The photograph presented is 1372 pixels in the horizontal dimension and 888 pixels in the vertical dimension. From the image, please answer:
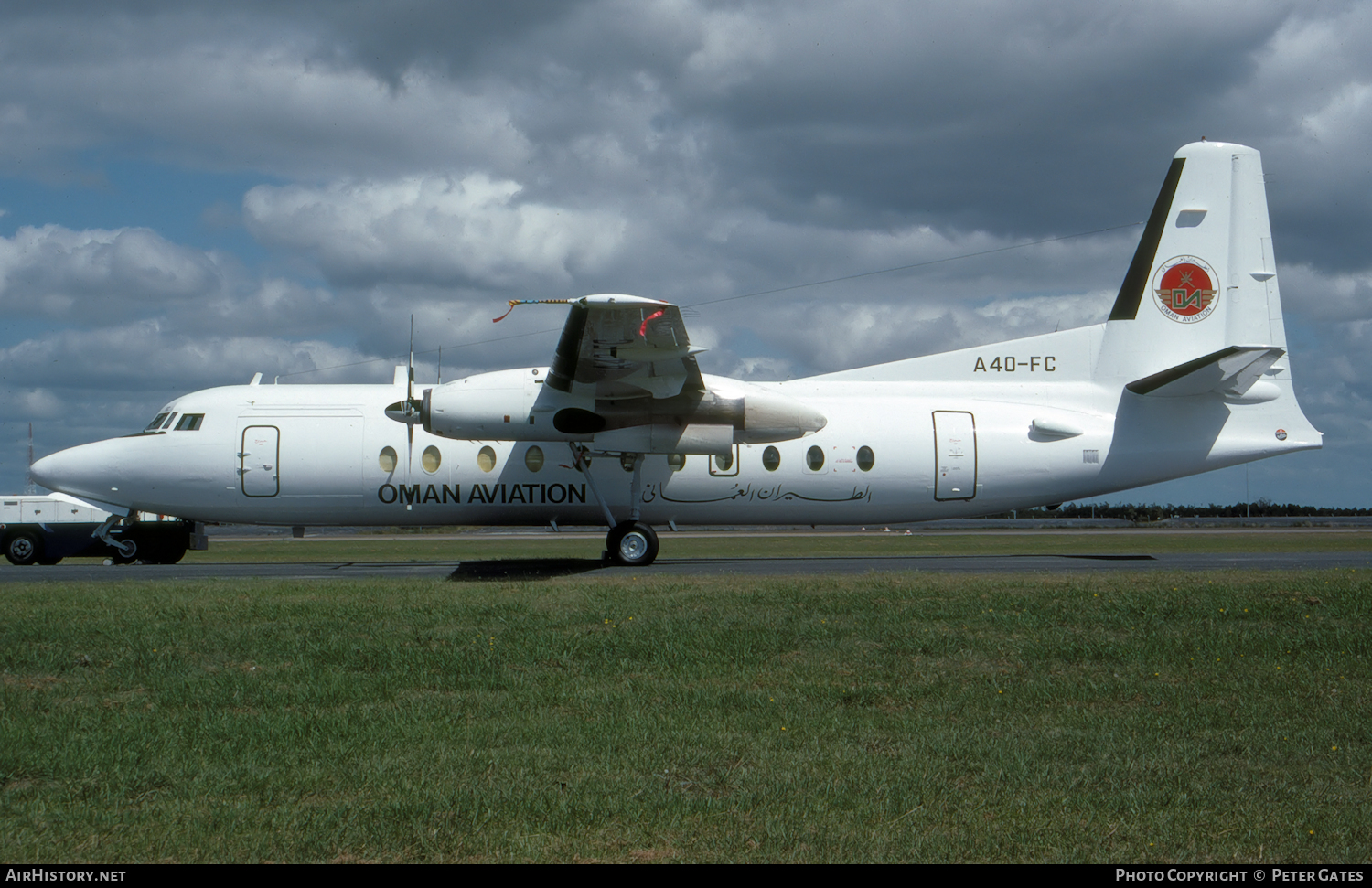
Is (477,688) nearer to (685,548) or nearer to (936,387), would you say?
(936,387)

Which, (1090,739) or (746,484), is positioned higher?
(746,484)

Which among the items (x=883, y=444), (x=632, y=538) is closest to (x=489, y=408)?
(x=632, y=538)

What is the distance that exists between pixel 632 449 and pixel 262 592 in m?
7.06

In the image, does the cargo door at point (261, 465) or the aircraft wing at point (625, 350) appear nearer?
the aircraft wing at point (625, 350)

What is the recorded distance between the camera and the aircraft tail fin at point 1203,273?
792 inches

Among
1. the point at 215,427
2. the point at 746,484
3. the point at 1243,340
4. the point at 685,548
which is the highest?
the point at 1243,340

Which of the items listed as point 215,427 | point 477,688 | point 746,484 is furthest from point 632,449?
point 477,688

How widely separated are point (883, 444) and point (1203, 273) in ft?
24.2

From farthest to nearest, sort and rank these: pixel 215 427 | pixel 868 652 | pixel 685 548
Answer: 1. pixel 685 548
2. pixel 215 427
3. pixel 868 652

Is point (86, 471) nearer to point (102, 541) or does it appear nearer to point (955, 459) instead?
point (102, 541)

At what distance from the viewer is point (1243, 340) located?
2014 centimetres

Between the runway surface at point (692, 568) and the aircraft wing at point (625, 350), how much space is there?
3.24m

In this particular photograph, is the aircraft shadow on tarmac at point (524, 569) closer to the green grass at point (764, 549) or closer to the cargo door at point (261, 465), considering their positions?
the cargo door at point (261, 465)

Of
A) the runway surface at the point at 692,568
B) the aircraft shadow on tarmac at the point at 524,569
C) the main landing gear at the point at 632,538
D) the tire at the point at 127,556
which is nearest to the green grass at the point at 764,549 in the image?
the tire at the point at 127,556
